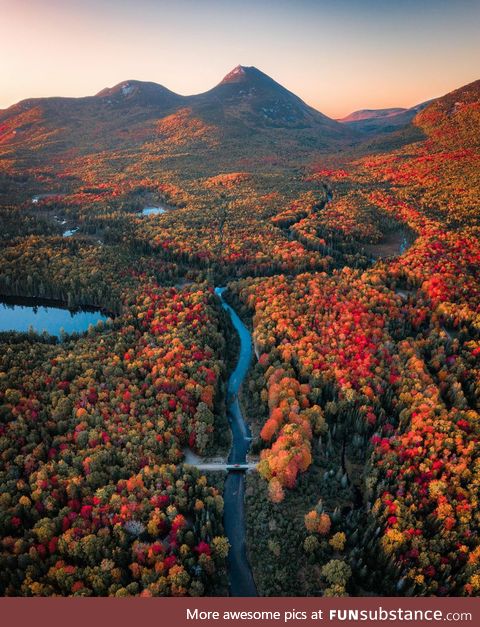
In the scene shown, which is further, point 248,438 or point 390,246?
point 390,246

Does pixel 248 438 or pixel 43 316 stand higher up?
pixel 43 316

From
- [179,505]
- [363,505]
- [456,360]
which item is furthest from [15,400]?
[456,360]

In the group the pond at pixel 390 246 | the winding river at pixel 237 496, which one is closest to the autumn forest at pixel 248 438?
the winding river at pixel 237 496

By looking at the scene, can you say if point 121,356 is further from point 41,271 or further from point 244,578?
point 41,271

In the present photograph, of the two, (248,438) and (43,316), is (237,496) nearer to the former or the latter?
(248,438)

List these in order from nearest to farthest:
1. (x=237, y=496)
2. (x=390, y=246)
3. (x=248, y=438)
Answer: (x=237, y=496) → (x=248, y=438) → (x=390, y=246)

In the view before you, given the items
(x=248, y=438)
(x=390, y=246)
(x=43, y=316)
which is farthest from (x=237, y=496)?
(x=390, y=246)

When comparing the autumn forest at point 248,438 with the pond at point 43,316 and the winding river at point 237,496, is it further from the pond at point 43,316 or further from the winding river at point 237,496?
the pond at point 43,316
